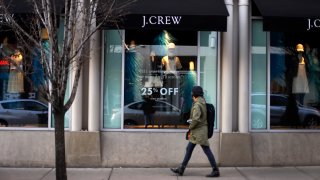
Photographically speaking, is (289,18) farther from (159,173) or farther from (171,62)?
(159,173)

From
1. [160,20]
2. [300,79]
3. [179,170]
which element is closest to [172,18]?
[160,20]

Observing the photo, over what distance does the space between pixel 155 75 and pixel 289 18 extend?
295 cm

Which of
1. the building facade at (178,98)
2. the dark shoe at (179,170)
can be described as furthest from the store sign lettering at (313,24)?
the dark shoe at (179,170)

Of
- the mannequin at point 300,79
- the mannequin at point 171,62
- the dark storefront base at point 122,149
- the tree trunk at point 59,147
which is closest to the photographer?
the tree trunk at point 59,147

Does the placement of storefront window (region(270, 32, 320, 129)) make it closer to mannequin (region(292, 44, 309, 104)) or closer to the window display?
mannequin (region(292, 44, 309, 104))

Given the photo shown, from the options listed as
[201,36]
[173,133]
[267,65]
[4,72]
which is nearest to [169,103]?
[173,133]

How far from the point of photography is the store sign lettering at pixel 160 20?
30.5 ft

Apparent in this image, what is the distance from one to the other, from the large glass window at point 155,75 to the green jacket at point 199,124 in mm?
1325

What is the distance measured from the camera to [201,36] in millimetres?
10461

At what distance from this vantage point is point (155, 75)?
34.3 feet

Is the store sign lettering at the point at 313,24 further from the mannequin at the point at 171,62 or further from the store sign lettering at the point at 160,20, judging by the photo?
the mannequin at the point at 171,62

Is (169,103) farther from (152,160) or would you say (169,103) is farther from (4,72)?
(4,72)

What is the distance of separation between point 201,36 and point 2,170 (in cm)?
486

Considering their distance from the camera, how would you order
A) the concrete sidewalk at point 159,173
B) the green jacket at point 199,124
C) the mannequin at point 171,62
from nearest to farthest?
the green jacket at point 199,124
the concrete sidewalk at point 159,173
the mannequin at point 171,62
